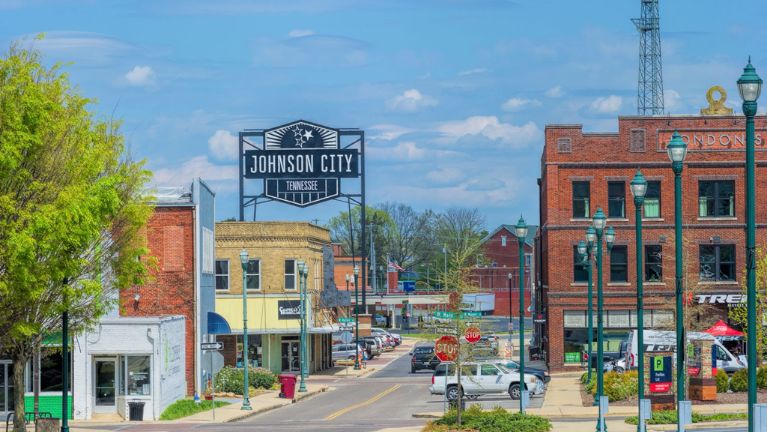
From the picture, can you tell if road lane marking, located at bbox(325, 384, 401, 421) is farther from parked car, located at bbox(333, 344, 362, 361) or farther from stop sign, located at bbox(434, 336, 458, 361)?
parked car, located at bbox(333, 344, 362, 361)

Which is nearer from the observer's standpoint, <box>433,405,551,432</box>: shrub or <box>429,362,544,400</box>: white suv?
<box>433,405,551,432</box>: shrub

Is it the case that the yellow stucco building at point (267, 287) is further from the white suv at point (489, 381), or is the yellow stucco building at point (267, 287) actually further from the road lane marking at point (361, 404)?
the white suv at point (489, 381)

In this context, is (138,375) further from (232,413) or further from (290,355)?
(290,355)

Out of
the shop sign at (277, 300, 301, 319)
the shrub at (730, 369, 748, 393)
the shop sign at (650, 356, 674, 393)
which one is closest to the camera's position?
the shop sign at (650, 356, 674, 393)

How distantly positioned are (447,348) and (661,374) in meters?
7.83

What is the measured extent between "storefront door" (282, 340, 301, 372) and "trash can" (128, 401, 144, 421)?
27916mm

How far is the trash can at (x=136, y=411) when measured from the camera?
4544 cm

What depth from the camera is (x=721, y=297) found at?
6956cm

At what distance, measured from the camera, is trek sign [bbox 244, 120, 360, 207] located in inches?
3263

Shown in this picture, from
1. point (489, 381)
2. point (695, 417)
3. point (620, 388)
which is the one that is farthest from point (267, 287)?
point (695, 417)

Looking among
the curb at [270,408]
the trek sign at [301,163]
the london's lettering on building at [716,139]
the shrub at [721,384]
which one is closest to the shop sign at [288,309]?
the curb at [270,408]

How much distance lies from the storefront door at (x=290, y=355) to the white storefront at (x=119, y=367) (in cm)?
2677

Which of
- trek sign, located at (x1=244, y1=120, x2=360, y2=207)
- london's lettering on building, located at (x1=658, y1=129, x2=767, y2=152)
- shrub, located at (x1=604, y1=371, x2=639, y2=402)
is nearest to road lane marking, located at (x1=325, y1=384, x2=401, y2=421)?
shrub, located at (x1=604, y1=371, x2=639, y2=402)

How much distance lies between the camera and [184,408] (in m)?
48.0
